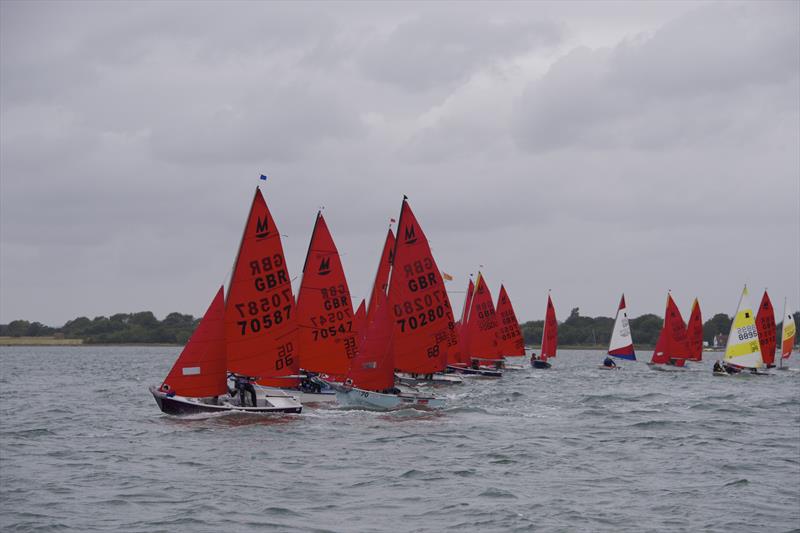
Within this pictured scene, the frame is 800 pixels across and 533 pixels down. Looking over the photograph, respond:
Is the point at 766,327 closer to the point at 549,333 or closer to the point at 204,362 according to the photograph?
the point at 549,333

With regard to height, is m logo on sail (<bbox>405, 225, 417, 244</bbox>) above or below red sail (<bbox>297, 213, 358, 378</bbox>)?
above

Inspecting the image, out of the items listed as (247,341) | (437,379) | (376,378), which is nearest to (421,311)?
(376,378)

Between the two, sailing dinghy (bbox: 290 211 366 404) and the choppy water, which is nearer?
the choppy water

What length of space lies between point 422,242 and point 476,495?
825 inches

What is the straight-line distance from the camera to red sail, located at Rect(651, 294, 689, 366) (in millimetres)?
90938

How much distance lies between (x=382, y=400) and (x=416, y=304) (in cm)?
575

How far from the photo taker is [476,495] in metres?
23.6

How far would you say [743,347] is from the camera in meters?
79.0

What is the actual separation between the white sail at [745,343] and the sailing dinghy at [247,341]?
49014 mm

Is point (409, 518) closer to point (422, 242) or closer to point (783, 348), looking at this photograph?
point (422, 242)

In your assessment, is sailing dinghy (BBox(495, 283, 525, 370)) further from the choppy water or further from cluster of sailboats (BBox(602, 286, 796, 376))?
the choppy water

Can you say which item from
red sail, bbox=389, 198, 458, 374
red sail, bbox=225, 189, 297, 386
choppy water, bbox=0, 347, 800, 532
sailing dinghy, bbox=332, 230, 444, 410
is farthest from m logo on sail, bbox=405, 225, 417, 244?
choppy water, bbox=0, 347, 800, 532

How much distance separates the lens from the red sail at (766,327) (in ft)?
274

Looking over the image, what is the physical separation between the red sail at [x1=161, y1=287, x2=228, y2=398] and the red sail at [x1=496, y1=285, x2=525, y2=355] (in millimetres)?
48870
